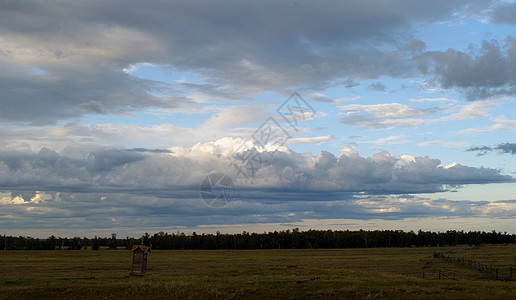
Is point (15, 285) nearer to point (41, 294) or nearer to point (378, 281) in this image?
point (41, 294)

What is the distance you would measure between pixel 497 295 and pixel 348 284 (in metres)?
10.6

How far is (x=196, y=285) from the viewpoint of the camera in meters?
35.5

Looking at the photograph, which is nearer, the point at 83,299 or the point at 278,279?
the point at 83,299

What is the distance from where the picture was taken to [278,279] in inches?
1532

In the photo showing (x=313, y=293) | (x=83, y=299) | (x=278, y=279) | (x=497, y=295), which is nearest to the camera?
(x=497, y=295)

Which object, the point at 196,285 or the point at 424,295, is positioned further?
the point at 196,285

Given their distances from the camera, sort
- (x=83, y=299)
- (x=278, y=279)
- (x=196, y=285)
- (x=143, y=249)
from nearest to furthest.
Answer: (x=83, y=299)
(x=196, y=285)
(x=278, y=279)
(x=143, y=249)

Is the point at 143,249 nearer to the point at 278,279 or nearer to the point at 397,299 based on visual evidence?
the point at 278,279

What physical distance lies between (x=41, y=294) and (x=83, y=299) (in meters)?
4.33

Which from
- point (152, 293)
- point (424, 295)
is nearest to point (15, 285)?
point (152, 293)

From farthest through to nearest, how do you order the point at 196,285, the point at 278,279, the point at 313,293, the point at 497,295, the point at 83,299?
1. the point at 278,279
2. the point at 196,285
3. the point at 83,299
4. the point at 313,293
5. the point at 497,295

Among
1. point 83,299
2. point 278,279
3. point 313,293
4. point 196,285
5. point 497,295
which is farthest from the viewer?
point 278,279

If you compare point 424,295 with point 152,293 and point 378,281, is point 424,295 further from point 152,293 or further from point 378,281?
point 152,293

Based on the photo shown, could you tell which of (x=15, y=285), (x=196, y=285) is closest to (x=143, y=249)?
(x=15, y=285)
